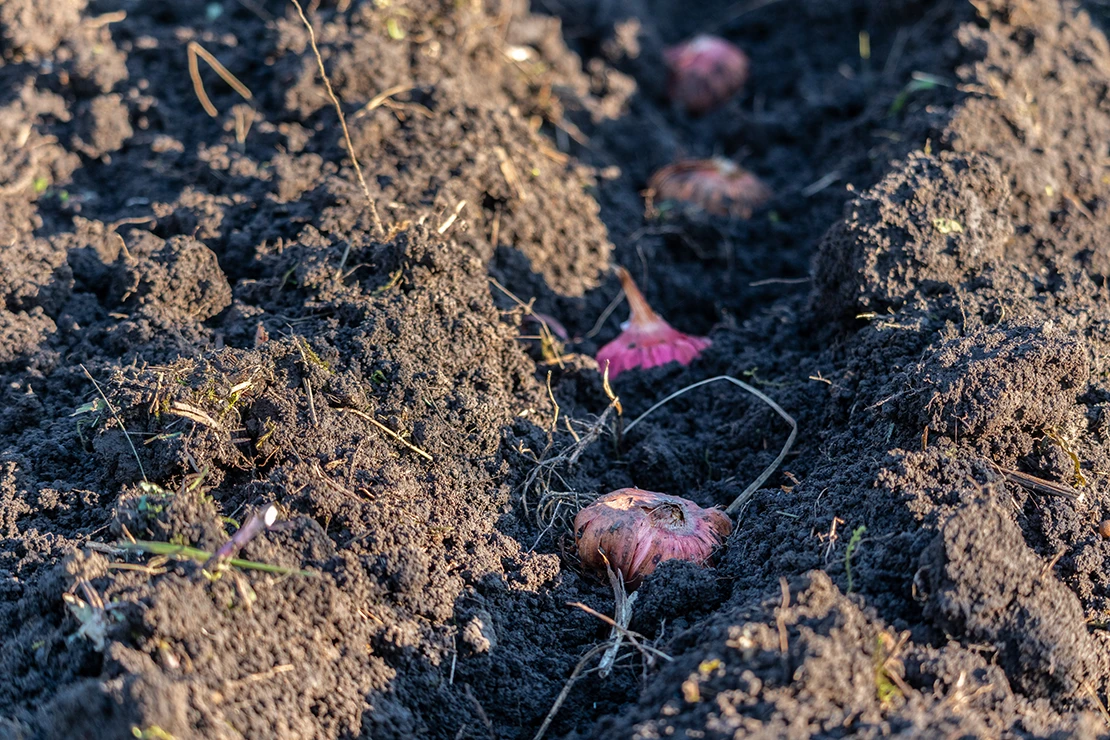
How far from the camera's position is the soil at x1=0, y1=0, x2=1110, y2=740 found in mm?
1978

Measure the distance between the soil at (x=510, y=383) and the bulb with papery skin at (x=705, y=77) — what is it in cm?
38

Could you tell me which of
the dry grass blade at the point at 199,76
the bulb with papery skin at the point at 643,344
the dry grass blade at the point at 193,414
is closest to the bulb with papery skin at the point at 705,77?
the bulb with papery skin at the point at 643,344

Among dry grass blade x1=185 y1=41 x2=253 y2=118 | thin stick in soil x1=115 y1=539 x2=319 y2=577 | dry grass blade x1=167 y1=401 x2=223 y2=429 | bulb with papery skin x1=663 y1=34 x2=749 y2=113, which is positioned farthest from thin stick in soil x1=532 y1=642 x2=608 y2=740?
bulb with papery skin x1=663 y1=34 x2=749 y2=113

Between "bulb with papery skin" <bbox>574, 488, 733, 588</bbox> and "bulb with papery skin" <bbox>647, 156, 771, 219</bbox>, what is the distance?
173 cm

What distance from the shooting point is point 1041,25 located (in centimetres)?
400

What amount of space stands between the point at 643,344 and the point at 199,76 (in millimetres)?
2057

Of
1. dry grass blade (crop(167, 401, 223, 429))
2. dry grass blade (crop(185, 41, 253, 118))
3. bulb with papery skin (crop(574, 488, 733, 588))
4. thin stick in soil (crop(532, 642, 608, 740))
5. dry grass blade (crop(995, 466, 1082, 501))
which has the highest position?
dry grass blade (crop(185, 41, 253, 118))

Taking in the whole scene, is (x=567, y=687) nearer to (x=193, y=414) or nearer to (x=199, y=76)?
(x=193, y=414)

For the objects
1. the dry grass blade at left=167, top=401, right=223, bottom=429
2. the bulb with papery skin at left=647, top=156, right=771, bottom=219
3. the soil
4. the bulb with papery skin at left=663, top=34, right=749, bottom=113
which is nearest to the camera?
the soil

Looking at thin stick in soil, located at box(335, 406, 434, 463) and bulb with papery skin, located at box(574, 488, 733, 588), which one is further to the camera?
thin stick in soil, located at box(335, 406, 434, 463)

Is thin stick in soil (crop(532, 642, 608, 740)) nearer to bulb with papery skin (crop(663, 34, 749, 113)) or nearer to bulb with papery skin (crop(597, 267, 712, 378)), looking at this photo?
bulb with papery skin (crop(597, 267, 712, 378))

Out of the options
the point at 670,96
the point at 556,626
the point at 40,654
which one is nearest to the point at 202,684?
the point at 40,654

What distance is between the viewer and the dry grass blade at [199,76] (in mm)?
3641

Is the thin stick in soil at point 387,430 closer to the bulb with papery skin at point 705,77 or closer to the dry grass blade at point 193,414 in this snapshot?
the dry grass blade at point 193,414
